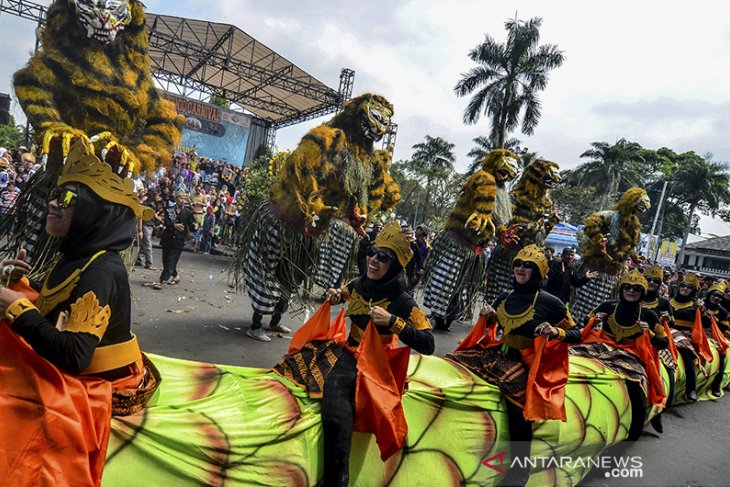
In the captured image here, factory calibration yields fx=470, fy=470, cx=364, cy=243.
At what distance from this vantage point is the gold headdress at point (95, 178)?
176 centimetres

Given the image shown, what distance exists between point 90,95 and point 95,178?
238cm

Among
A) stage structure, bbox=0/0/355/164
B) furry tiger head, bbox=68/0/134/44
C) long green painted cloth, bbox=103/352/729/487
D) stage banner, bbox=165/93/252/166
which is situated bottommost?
long green painted cloth, bbox=103/352/729/487

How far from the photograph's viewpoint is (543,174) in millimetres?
7352

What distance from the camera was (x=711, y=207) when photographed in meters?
36.8

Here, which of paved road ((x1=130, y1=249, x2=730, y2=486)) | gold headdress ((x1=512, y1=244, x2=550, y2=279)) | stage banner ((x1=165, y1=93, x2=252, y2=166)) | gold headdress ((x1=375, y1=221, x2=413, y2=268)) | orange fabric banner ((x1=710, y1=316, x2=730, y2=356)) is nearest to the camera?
gold headdress ((x1=375, y1=221, x2=413, y2=268))

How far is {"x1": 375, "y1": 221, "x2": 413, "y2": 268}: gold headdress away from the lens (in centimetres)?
274

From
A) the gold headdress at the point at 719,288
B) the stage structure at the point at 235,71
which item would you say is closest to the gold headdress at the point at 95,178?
the gold headdress at the point at 719,288

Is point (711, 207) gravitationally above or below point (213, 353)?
above

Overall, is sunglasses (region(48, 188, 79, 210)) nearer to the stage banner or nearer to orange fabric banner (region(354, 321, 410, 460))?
orange fabric banner (region(354, 321, 410, 460))

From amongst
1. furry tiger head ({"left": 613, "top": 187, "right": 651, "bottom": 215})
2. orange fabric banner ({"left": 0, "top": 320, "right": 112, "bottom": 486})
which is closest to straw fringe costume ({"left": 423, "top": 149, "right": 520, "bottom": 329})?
furry tiger head ({"left": 613, "top": 187, "right": 651, "bottom": 215})

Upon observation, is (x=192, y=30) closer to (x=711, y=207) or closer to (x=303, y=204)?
(x=303, y=204)

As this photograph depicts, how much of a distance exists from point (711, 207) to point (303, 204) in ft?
139

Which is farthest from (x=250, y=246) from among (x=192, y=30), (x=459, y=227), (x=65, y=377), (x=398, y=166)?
(x=398, y=166)

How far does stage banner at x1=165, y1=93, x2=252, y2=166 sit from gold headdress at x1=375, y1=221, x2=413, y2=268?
74.2 ft
